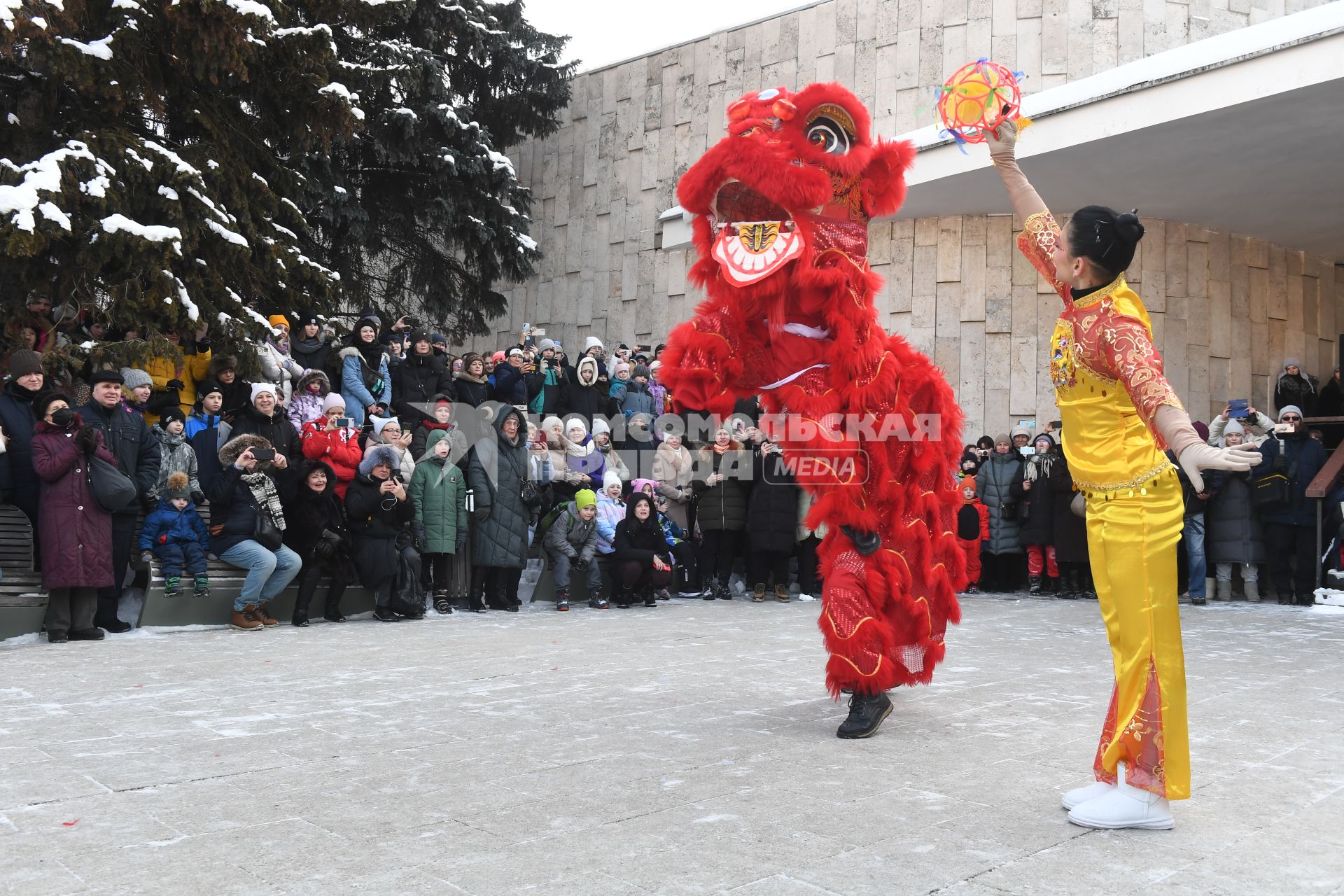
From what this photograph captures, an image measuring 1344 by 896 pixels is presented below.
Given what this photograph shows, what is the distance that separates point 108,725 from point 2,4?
21.2ft

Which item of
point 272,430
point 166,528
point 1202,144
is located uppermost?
point 1202,144

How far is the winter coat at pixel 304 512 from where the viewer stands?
30.3 feet

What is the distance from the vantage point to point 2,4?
8664 millimetres

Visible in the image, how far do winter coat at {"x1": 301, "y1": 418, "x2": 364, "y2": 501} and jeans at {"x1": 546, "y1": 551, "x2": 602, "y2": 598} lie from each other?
7.27 feet

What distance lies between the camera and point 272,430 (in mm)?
9469

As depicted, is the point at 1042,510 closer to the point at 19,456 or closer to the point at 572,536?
the point at 572,536

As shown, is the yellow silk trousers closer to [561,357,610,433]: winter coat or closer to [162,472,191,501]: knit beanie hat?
[162,472,191,501]: knit beanie hat

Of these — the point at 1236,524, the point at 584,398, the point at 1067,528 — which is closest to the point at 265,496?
the point at 584,398

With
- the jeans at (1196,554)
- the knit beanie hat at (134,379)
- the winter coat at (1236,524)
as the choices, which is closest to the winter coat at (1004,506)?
the jeans at (1196,554)

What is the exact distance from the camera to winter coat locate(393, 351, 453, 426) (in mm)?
11625

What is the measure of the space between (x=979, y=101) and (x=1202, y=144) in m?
10.4

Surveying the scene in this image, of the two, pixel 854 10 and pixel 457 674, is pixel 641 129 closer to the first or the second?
pixel 854 10

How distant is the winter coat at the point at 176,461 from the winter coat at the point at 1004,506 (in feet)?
27.4

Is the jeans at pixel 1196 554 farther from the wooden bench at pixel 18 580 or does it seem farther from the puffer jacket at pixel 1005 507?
the wooden bench at pixel 18 580
